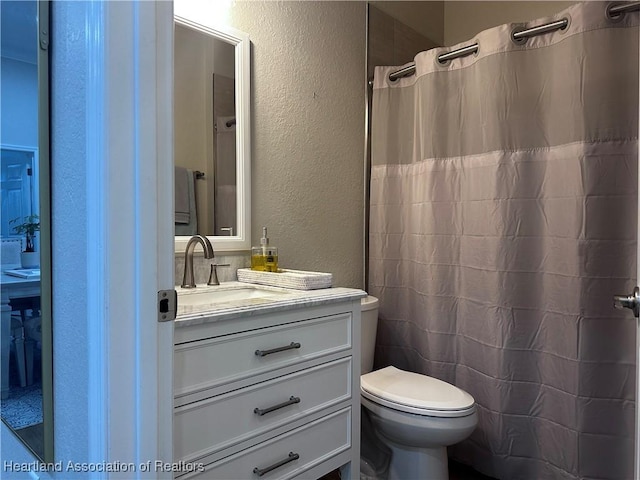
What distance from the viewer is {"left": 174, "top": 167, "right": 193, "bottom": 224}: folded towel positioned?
172 centimetres

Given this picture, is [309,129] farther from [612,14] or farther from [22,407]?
[22,407]

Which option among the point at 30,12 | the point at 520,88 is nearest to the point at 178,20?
the point at 30,12

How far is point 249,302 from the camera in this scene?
1312 mm

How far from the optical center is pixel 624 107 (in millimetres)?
1658

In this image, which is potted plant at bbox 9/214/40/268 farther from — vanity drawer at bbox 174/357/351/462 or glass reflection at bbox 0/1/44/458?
vanity drawer at bbox 174/357/351/462

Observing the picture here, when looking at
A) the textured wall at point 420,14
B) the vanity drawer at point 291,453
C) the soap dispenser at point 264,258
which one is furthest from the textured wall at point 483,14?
the vanity drawer at point 291,453

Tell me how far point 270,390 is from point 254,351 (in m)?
0.14

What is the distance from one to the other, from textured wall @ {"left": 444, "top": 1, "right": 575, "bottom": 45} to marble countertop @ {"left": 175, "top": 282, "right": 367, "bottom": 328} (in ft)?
6.54

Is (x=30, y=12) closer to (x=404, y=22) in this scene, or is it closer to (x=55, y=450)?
(x=55, y=450)

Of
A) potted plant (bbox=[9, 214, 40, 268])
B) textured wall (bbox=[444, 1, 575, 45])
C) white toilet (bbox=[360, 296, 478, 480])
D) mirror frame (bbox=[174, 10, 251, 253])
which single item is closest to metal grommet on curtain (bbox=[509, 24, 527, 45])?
textured wall (bbox=[444, 1, 575, 45])

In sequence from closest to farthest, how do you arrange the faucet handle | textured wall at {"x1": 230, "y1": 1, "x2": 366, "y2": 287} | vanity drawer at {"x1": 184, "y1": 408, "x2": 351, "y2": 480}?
vanity drawer at {"x1": 184, "y1": 408, "x2": 351, "y2": 480}
the faucet handle
textured wall at {"x1": 230, "y1": 1, "x2": 366, "y2": 287}

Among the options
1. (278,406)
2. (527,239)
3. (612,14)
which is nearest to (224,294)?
(278,406)

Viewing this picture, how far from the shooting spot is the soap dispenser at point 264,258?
5.93 ft

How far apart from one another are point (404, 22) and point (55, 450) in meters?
2.59
